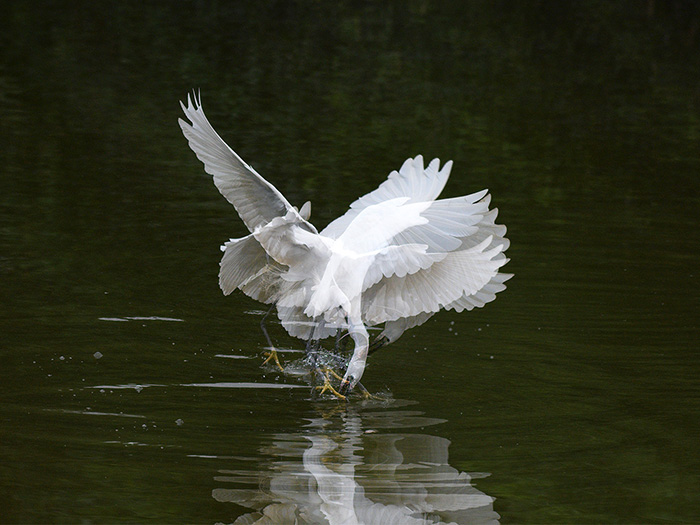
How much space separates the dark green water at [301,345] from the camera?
583cm

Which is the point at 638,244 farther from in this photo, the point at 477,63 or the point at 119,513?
the point at 477,63

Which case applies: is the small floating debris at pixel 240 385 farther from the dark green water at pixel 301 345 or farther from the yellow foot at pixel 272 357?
the yellow foot at pixel 272 357

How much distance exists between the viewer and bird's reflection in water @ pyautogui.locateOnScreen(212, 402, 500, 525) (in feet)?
18.0

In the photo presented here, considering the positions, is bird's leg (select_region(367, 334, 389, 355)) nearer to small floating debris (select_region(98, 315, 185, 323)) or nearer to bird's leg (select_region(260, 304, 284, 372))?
bird's leg (select_region(260, 304, 284, 372))

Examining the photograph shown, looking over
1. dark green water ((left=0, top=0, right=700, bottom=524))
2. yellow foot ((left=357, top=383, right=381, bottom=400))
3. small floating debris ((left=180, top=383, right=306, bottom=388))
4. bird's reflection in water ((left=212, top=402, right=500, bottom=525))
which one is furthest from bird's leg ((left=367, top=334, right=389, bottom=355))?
bird's reflection in water ((left=212, top=402, right=500, bottom=525))

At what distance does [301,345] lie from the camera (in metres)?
8.05

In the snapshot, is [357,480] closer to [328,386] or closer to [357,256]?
[328,386]

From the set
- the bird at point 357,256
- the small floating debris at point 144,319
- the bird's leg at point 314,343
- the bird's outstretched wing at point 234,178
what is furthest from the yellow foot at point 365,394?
the small floating debris at point 144,319

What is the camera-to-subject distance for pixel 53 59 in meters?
20.9

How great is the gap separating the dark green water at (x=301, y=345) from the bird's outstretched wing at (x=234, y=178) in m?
0.99

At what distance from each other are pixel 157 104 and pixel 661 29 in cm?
1647

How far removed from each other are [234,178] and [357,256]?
2.60ft

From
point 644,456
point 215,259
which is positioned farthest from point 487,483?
point 215,259

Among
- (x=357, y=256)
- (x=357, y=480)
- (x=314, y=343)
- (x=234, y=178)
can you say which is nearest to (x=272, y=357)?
(x=314, y=343)
